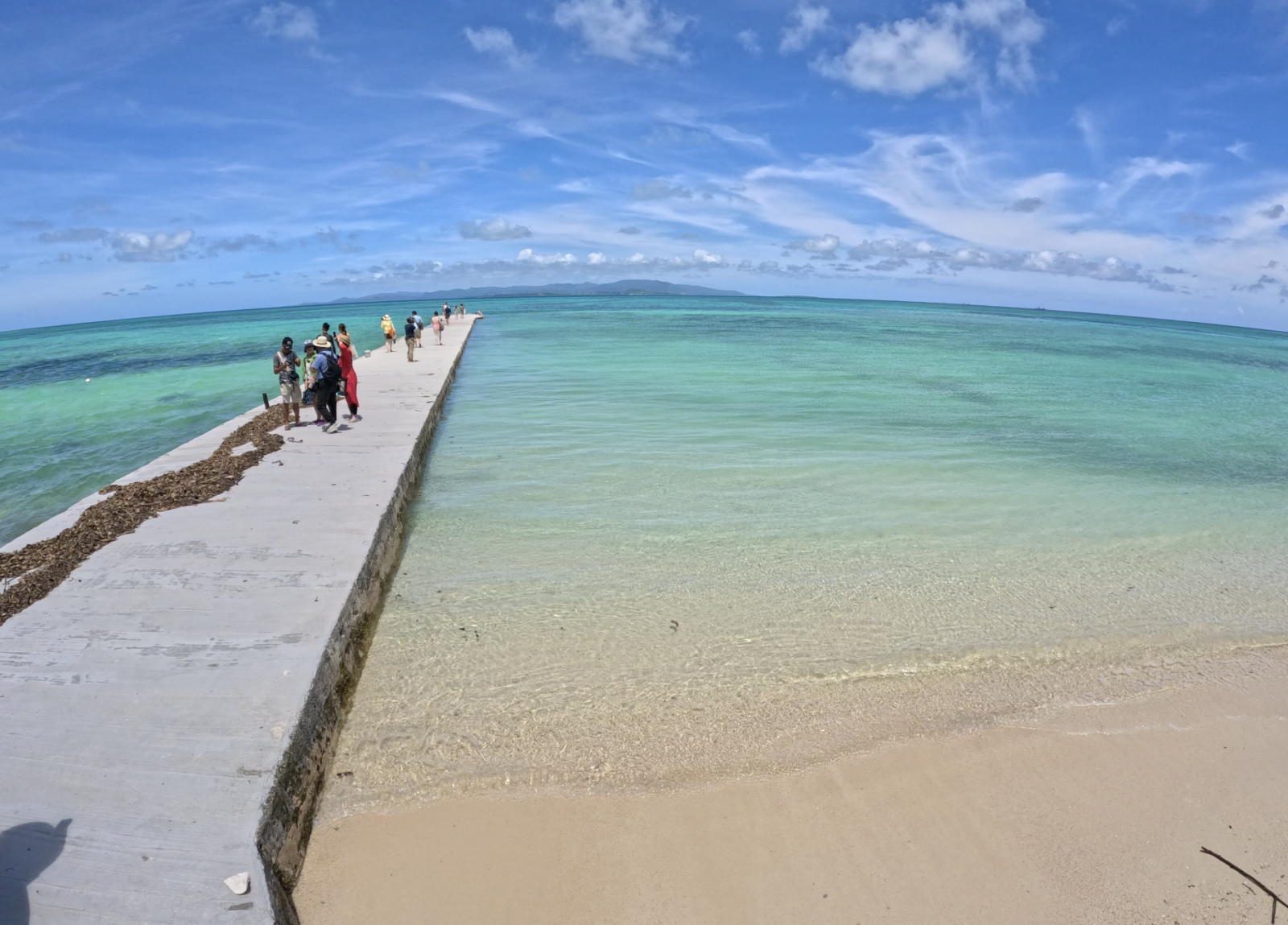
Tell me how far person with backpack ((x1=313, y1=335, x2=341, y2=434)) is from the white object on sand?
8.73 m

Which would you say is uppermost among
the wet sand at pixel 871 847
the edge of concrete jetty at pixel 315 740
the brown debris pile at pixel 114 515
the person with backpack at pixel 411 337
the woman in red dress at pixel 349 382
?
the person with backpack at pixel 411 337

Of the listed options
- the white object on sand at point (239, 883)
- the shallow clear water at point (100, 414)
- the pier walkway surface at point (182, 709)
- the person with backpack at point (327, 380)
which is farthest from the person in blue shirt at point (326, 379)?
the white object on sand at point (239, 883)

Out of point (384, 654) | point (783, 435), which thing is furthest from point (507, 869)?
point (783, 435)

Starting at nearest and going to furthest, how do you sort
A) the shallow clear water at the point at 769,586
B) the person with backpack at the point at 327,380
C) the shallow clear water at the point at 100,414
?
the shallow clear water at the point at 769,586 < the person with backpack at the point at 327,380 < the shallow clear water at the point at 100,414

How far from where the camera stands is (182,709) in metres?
3.71

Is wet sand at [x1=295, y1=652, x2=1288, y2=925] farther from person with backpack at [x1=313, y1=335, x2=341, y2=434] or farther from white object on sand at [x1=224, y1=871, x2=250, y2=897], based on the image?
person with backpack at [x1=313, y1=335, x2=341, y2=434]

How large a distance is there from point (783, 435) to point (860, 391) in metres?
7.40

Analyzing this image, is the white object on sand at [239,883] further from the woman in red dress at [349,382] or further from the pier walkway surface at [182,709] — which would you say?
the woman in red dress at [349,382]

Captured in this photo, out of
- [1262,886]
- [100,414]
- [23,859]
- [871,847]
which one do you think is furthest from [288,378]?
[1262,886]

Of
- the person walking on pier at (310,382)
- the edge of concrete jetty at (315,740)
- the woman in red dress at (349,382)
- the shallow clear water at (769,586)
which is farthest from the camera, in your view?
the woman in red dress at (349,382)

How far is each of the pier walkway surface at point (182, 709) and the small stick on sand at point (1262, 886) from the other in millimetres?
4186

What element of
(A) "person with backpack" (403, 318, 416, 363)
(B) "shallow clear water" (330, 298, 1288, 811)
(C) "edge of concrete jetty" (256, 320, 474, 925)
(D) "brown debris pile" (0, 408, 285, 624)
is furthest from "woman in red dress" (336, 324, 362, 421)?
(A) "person with backpack" (403, 318, 416, 363)

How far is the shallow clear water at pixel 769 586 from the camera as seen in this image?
4.36 m

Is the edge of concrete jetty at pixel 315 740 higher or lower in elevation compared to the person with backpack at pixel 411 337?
lower
